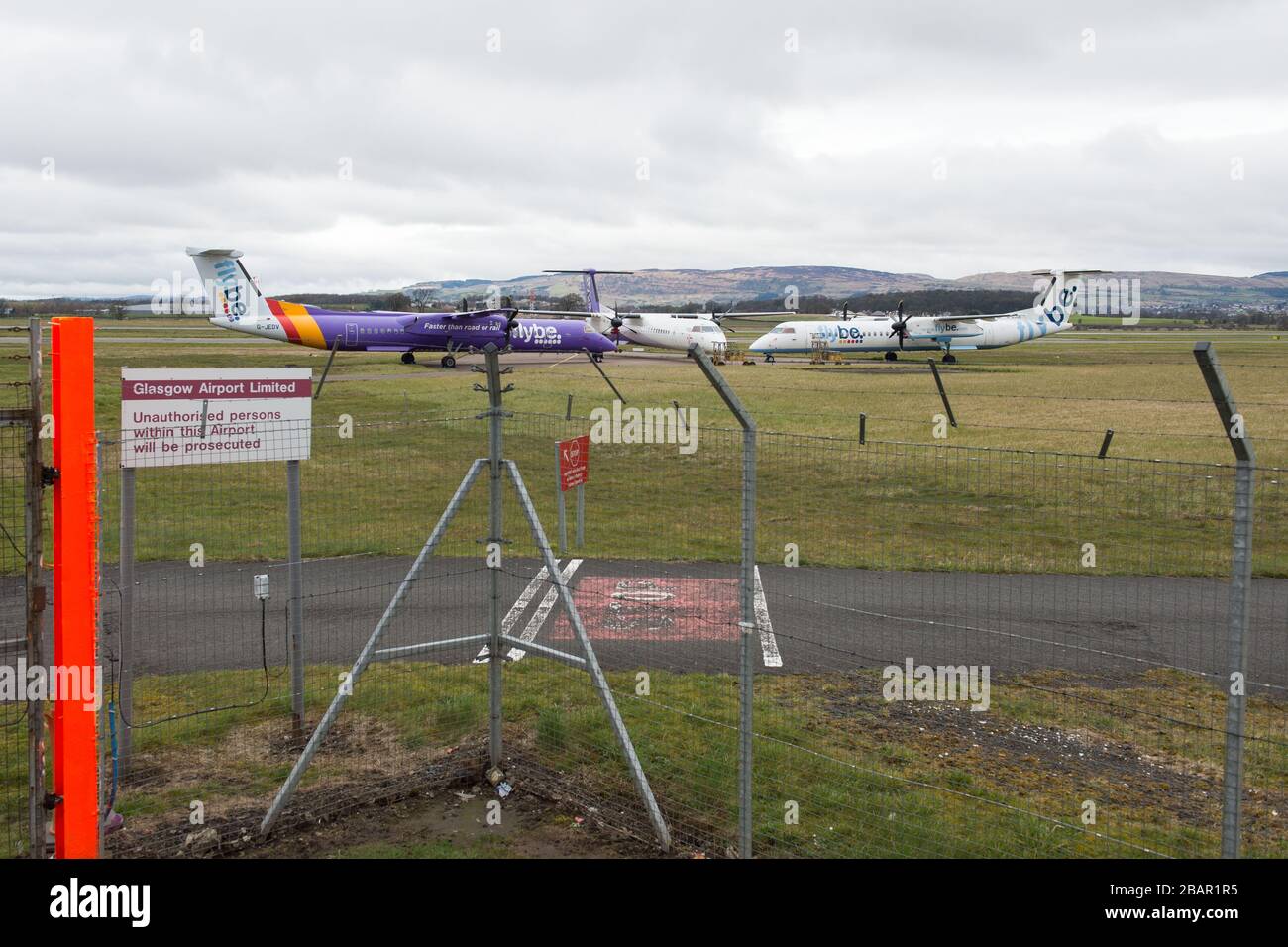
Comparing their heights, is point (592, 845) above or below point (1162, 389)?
below

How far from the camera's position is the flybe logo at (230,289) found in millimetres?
42188

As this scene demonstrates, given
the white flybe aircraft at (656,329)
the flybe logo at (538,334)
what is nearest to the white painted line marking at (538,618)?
the flybe logo at (538,334)

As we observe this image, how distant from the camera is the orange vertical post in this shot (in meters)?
5.36

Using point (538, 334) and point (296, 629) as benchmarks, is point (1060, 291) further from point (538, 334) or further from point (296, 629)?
point (296, 629)

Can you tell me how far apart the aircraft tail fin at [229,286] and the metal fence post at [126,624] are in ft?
119

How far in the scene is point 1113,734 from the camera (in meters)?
7.83

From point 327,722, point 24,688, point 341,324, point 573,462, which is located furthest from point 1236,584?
point 341,324

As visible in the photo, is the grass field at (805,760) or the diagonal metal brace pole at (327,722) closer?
the grass field at (805,760)

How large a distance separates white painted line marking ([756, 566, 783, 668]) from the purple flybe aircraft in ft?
96.8

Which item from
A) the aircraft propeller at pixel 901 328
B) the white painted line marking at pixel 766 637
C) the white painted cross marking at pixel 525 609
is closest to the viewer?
the white painted line marking at pixel 766 637

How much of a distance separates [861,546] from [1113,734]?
638 cm

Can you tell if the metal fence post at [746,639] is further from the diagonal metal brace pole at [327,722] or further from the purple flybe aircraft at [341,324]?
the purple flybe aircraft at [341,324]
